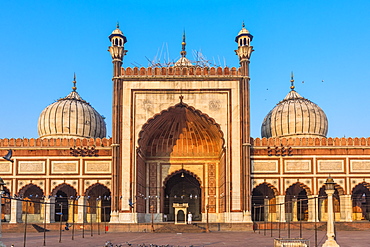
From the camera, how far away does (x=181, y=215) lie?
3866cm

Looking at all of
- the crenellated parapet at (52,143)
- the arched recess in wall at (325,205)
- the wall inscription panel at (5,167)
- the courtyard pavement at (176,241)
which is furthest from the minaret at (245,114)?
the wall inscription panel at (5,167)

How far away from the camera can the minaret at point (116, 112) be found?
3150 centimetres

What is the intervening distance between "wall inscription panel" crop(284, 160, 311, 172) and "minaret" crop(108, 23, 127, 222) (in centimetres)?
1152

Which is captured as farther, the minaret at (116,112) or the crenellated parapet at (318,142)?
the crenellated parapet at (318,142)

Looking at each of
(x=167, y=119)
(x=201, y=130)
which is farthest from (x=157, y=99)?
(x=201, y=130)

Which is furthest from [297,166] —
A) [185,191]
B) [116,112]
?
[116,112]

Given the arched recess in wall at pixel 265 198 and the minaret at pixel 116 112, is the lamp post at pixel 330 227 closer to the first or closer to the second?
the arched recess in wall at pixel 265 198

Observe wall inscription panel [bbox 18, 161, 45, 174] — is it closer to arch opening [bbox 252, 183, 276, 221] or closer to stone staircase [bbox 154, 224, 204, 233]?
stone staircase [bbox 154, 224, 204, 233]

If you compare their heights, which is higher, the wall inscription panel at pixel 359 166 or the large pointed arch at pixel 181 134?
the large pointed arch at pixel 181 134

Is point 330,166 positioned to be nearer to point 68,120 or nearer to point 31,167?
point 31,167

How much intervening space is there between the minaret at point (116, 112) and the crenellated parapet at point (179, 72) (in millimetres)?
756

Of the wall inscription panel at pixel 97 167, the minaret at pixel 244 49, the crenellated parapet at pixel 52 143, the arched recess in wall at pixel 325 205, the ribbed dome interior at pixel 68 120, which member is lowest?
the arched recess in wall at pixel 325 205

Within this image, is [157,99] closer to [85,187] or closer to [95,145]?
[95,145]

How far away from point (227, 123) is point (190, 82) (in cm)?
382
